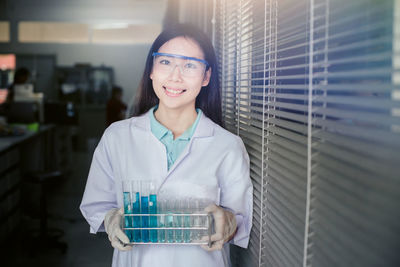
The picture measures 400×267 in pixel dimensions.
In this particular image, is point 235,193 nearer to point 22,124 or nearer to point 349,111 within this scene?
point 349,111

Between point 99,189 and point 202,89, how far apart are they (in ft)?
1.91

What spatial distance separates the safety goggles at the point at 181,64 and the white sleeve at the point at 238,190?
0.32 metres

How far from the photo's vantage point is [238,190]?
151 cm

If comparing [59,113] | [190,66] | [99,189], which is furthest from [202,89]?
[59,113]

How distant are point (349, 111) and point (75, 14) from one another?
1061 cm

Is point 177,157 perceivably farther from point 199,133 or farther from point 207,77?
point 207,77

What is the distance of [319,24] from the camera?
103 cm

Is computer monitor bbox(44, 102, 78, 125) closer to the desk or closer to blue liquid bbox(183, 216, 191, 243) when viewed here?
the desk

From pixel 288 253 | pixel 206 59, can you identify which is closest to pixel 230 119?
pixel 206 59

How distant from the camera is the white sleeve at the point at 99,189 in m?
1.57

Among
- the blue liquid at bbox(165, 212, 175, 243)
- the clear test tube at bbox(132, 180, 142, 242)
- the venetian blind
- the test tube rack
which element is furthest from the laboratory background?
the clear test tube at bbox(132, 180, 142, 242)

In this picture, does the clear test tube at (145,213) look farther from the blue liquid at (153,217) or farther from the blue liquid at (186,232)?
the blue liquid at (186,232)

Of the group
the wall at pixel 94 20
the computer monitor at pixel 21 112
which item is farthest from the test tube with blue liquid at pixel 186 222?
the wall at pixel 94 20

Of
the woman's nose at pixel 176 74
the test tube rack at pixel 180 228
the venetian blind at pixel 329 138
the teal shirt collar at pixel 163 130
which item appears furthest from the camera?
the teal shirt collar at pixel 163 130
